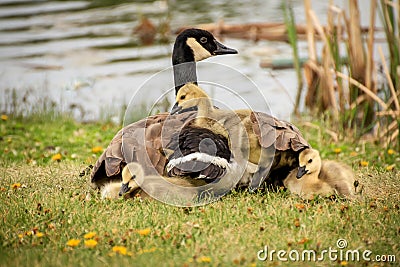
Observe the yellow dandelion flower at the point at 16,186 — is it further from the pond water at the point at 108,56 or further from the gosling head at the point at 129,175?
the pond water at the point at 108,56

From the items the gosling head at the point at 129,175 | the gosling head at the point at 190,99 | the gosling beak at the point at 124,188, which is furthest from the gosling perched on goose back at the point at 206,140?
the gosling beak at the point at 124,188

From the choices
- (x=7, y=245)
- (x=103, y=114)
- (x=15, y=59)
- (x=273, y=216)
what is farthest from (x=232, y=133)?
(x=15, y=59)

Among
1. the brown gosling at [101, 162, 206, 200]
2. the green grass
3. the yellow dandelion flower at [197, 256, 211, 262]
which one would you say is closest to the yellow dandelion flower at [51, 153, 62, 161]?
the green grass

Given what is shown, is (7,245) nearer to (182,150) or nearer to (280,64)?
(182,150)

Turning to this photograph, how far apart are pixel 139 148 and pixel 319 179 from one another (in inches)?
51.0

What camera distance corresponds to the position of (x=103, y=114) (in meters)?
9.22

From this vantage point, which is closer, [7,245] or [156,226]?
[7,245]

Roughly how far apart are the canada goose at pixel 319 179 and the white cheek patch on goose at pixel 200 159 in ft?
1.87

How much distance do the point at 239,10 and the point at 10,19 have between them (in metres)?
5.37

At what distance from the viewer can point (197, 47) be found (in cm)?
632

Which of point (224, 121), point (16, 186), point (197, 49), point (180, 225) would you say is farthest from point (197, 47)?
point (180, 225)

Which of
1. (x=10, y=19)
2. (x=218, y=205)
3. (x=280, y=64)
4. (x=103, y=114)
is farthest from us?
(x=10, y=19)

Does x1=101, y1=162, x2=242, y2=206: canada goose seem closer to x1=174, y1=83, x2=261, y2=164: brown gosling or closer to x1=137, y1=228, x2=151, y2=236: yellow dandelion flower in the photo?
x1=174, y1=83, x2=261, y2=164: brown gosling

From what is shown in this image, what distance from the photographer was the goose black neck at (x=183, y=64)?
6.38m
